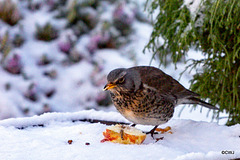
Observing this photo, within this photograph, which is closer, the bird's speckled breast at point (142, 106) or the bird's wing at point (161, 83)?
the bird's speckled breast at point (142, 106)

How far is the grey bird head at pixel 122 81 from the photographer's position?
1916 mm

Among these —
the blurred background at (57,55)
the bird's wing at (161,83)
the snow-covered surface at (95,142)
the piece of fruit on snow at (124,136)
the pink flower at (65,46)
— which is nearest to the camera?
the snow-covered surface at (95,142)

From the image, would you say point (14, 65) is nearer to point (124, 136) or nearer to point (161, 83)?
point (161, 83)

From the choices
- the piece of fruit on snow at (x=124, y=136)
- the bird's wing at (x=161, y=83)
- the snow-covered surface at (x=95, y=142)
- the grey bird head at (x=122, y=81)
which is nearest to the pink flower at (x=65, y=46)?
the snow-covered surface at (x=95, y=142)

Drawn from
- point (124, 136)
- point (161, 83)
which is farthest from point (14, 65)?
point (124, 136)

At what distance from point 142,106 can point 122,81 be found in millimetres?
149

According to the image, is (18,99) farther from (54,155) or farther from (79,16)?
(54,155)

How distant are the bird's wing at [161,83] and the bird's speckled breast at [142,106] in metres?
0.07

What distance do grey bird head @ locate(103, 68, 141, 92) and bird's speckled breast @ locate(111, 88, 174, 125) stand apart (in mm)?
26

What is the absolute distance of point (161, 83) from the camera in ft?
6.99

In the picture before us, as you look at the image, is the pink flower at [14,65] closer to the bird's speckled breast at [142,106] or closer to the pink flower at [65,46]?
the pink flower at [65,46]

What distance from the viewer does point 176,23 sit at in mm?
2314

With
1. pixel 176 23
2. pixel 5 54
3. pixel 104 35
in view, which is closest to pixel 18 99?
pixel 5 54

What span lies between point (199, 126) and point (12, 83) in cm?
→ 210
